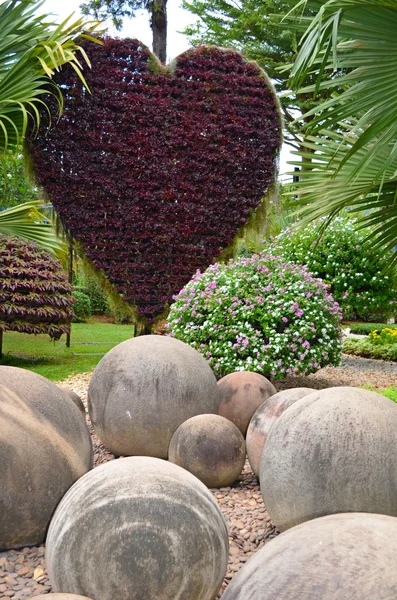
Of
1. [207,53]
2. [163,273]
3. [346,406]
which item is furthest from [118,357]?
[207,53]

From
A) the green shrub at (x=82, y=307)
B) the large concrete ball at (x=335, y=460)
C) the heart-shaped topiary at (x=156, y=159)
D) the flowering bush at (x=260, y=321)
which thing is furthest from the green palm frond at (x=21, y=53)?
the green shrub at (x=82, y=307)

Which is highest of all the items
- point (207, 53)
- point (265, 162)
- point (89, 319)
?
point (207, 53)

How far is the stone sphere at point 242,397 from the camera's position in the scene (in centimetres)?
591

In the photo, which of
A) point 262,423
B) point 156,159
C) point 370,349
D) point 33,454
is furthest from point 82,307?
point 33,454

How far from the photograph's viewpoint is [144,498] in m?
2.88

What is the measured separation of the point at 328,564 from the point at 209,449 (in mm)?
3056

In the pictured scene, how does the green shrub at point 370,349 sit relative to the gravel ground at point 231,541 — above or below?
below

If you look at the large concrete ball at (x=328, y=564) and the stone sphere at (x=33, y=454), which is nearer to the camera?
the large concrete ball at (x=328, y=564)

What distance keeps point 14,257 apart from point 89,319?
10.7m

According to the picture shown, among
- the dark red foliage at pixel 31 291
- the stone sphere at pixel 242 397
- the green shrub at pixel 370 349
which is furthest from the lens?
the green shrub at pixel 370 349

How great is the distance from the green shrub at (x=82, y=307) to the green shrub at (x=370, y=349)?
10.1 m

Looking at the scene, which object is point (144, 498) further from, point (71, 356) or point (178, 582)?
point (71, 356)

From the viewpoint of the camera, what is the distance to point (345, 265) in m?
12.4

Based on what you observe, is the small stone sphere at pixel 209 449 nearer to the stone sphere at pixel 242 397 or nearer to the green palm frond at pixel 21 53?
the stone sphere at pixel 242 397
